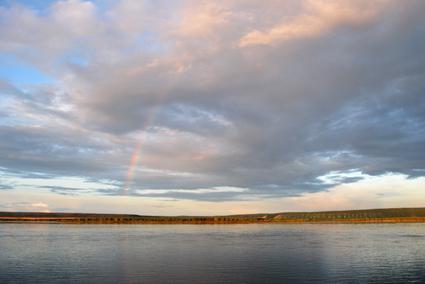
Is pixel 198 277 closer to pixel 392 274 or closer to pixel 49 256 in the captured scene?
pixel 392 274

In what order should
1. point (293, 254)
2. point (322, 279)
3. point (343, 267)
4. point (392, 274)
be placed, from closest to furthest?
point (322, 279) → point (392, 274) → point (343, 267) → point (293, 254)

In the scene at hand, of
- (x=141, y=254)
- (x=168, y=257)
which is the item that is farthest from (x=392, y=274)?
(x=141, y=254)

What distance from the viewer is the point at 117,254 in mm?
64125

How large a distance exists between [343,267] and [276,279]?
1226cm

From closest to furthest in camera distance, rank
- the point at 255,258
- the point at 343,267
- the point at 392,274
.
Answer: the point at 392,274 → the point at 343,267 → the point at 255,258

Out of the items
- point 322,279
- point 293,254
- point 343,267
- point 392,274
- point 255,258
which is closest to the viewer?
point 322,279

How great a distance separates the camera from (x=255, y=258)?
58594mm

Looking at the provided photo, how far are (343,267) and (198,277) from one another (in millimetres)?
18496

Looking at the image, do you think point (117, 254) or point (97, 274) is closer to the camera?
point (97, 274)

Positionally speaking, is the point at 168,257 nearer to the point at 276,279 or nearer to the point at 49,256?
the point at 49,256

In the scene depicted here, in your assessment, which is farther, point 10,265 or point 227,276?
point 10,265

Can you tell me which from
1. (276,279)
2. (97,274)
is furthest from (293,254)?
(97,274)

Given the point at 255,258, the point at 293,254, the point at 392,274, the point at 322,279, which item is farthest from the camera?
the point at 293,254

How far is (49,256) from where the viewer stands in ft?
202
